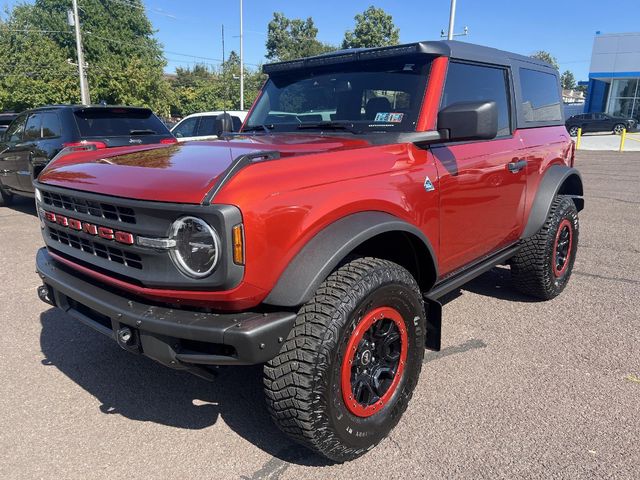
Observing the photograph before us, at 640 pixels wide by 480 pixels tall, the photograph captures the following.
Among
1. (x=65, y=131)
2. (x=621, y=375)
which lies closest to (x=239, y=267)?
(x=621, y=375)

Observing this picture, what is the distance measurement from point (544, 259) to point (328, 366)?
2.71 m

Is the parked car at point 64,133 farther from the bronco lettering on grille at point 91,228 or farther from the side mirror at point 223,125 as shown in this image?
the bronco lettering on grille at point 91,228

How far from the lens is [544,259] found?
13.4 feet

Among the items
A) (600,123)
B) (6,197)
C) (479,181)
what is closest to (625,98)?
(600,123)

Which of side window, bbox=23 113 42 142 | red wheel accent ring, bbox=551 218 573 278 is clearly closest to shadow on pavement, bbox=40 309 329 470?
red wheel accent ring, bbox=551 218 573 278

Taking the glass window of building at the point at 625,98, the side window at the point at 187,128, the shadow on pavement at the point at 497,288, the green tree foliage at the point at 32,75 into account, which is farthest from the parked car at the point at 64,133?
the glass window of building at the point at 625,98

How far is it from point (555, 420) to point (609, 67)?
43.0m

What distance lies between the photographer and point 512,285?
4.45 m

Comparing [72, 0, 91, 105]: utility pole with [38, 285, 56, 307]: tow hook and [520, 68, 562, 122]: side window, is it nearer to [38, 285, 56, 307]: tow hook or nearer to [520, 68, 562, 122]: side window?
[520, 68, 562, 122]: side window

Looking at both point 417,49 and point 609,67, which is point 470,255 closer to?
point 417,49

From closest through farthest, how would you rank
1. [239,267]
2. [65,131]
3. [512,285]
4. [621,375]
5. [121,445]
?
[239,267] < [121,445] < [621,375] < [512,285] < [65,131]

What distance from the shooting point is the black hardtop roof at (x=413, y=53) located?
3053mm

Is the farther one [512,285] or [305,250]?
[512,285]

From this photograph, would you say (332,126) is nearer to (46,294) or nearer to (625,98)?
(46,294)
